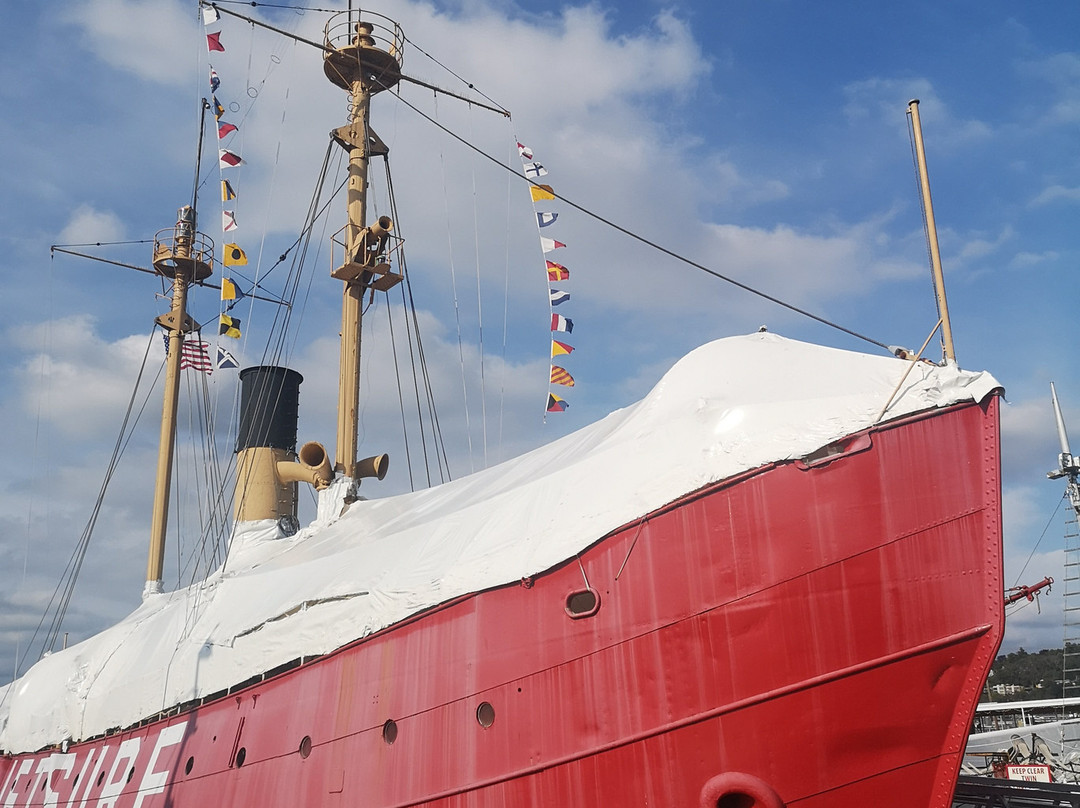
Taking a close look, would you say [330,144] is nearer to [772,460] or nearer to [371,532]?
[371,532]

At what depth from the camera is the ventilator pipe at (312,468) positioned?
13930mm

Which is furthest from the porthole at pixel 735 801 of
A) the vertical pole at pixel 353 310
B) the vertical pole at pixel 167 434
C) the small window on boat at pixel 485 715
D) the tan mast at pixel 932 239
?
the vertical pole at pixel 167 434

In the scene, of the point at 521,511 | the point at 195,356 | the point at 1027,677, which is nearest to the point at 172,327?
the point at 195,356

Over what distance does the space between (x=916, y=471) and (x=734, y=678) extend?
2154 millimetres

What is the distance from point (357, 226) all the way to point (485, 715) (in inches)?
417

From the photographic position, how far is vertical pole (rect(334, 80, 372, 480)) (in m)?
14.3

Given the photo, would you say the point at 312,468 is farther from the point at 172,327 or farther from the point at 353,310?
the point at 172,327

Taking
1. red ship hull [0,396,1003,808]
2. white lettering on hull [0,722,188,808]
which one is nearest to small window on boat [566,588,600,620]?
red ship hull [0,396,1003,808]

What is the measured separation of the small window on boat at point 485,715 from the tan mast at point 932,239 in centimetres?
486

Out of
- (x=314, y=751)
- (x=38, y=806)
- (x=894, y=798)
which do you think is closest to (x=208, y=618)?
(x=314, y=751)

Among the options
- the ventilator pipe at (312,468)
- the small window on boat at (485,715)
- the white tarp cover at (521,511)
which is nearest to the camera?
the white tarp cover at (521,511)

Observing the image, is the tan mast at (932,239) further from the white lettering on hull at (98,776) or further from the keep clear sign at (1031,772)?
the keep clear sign at (1031,772)

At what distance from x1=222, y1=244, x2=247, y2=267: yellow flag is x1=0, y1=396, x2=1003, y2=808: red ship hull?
1108cm

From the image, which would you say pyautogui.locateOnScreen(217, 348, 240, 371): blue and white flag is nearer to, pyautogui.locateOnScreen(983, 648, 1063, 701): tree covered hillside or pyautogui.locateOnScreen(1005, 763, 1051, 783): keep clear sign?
pyautogui.locateOnScreen(1005, 763, 1051, 783): keep clear sign
